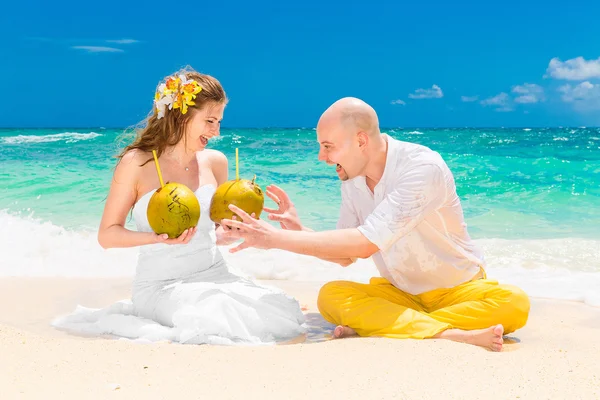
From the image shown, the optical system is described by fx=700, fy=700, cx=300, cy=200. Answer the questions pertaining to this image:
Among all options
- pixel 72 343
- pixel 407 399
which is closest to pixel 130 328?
pixel 72 343

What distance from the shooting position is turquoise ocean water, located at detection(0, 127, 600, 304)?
25.7ft

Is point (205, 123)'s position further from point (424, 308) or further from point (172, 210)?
point (424, 308)

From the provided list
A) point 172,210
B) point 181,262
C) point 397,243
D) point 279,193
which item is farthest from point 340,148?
point 181,262

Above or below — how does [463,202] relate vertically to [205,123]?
below

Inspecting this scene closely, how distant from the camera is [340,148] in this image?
4461mm

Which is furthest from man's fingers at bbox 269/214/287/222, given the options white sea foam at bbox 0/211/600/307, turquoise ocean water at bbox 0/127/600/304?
white sea foam at bbox 0/211/600/307

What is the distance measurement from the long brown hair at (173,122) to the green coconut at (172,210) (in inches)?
32.6

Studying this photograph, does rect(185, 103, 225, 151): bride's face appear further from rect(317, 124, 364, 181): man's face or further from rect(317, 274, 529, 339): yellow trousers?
rect(317, 274, 529, 339): yellow trousers

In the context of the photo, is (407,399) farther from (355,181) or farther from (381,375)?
(355,181)

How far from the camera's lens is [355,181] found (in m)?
4.85

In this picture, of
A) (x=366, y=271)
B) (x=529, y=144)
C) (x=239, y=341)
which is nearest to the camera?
(x=239, y=341)

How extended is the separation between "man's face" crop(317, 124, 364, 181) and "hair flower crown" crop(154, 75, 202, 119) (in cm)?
91

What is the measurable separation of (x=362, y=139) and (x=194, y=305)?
1530mm

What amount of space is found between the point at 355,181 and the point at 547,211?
9174mm
